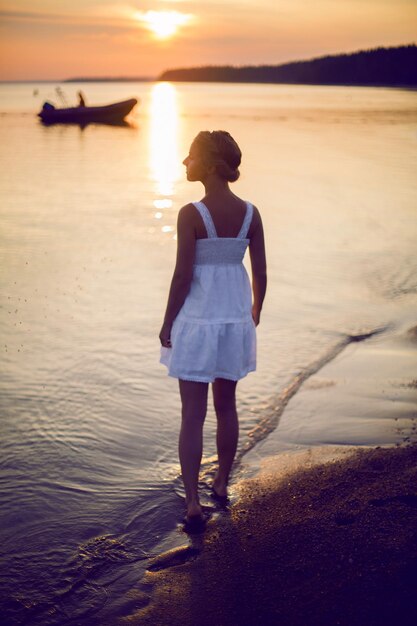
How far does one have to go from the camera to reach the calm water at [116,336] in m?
3.26

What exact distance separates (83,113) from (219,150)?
44.5 meters

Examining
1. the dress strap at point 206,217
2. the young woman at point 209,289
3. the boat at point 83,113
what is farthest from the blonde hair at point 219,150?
the boat at point 83,113

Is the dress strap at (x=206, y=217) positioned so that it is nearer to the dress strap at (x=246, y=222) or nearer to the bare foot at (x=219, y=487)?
the dress strap at (x=246, y=222)

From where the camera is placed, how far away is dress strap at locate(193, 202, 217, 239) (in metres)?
2.94

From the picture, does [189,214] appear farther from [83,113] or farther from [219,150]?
[83,113]

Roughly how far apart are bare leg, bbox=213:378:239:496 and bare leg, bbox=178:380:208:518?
0.11 metres

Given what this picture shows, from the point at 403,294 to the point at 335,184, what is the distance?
1177cm

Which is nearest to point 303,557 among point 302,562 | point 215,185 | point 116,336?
point 302,562

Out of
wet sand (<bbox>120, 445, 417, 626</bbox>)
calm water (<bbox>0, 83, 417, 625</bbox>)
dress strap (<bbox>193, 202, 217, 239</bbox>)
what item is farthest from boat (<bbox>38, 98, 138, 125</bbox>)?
wet sand (<bbox>120, 445, 417, 626</bbox>)

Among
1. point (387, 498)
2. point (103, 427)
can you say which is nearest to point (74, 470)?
point (103, 427)

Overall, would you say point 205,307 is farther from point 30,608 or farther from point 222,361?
Answer: point 30,608

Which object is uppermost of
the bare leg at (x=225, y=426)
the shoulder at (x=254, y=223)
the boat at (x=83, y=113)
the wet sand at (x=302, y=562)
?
the boat at (x=83, y=113)

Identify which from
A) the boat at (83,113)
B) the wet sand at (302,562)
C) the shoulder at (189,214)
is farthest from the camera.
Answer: the boat at (83,113)

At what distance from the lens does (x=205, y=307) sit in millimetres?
3053
